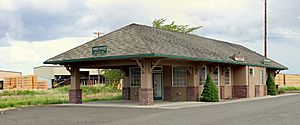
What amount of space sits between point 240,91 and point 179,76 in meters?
6.79

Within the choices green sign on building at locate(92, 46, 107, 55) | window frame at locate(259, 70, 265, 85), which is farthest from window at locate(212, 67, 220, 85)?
green sign on building at locate(92, 46, 107, 55)

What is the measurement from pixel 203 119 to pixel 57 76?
60.3m

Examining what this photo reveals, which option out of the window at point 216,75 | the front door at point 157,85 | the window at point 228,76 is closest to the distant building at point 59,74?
the window at point 228,76

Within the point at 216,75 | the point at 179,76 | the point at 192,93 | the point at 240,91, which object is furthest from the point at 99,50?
the point at 240,91

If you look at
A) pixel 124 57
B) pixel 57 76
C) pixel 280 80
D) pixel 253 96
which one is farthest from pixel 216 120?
pixel 57 76

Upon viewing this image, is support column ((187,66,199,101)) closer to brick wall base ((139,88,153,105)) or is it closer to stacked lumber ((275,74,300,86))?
brick wall base ((139,88,153,105))

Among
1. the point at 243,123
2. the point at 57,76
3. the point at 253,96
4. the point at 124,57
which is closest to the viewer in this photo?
the point at 243,123

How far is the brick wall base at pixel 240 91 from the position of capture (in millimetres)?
30266

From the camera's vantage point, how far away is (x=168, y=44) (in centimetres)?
2333

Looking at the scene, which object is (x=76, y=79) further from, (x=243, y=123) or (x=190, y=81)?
(x=243, y=123)

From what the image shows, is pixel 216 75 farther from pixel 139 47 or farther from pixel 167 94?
pixel 139 47

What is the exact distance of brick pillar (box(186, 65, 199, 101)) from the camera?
24547mm

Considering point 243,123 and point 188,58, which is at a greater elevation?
point 188,58

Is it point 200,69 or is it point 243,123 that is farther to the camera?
point 200,69
